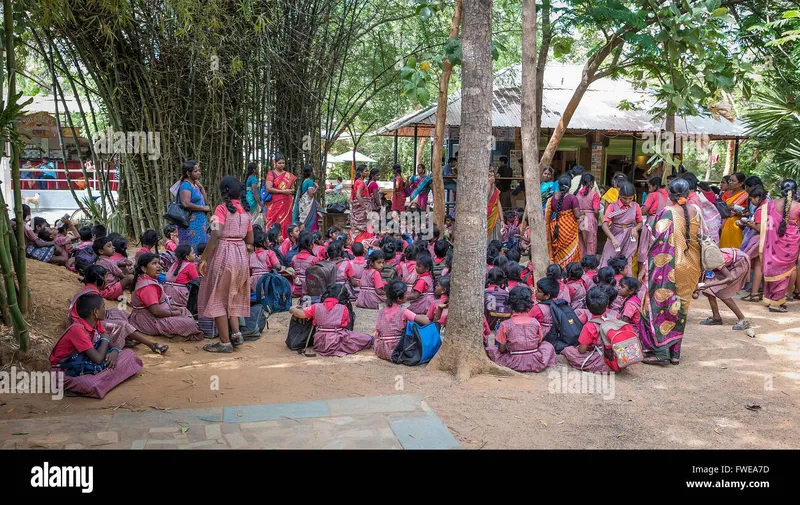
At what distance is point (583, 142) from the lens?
15.9 m

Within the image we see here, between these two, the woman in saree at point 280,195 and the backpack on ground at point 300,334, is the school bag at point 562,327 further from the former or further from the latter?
the woman in saree at point 280,195

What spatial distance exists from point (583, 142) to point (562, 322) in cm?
1101

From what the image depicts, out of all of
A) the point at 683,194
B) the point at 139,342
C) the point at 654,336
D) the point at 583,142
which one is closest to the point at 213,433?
the point at 139,342

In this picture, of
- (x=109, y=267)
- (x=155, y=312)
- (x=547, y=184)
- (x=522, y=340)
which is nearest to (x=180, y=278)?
(x=109, y=267)

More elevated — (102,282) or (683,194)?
(683,194)

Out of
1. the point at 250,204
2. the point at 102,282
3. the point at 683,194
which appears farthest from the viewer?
the point at 250,204

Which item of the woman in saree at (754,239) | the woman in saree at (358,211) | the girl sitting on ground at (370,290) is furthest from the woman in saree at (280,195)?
the woman in saree at (754,239)

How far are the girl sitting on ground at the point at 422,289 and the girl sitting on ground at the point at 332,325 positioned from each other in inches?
38.4

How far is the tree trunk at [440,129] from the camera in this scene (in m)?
8.83

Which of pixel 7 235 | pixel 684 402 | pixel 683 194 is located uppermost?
pixel 683 194

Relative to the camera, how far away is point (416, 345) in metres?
5.51

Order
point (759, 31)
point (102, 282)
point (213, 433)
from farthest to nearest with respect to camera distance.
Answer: point (759, 31) < point (102, 282) < point (213, 433)

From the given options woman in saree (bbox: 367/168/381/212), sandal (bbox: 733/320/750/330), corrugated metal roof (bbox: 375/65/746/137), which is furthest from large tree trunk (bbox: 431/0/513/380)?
corrugated metal roof (bbox: 375/65/746/137)

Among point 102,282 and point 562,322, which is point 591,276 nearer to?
point 562,322
